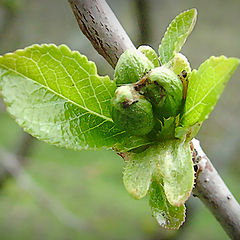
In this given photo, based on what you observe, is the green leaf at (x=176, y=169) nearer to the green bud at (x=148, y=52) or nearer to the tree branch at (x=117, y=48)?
the tree branch at (x=117, y=48)

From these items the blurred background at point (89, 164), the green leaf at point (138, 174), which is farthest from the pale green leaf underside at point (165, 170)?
the blurred background at point (89, 164)

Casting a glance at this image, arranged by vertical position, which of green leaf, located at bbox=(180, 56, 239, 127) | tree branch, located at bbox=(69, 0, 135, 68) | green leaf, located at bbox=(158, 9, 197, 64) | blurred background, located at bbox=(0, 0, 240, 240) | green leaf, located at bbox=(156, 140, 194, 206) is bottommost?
blurred background, located at bbox=(0, 0, 240, 240)

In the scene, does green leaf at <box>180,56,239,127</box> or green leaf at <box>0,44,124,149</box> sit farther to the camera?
green leaf at <box>0,44,124,149</box>

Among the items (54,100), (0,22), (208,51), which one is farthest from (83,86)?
(208,51)

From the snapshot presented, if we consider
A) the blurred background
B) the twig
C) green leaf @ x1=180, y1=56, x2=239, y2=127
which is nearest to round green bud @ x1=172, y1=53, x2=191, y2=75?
green leaf @ x1=180, y1=56, x2=239, y2=127

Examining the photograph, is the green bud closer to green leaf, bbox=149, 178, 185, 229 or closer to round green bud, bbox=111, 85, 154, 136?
round green bud, bbox=111, 85, 154, 136

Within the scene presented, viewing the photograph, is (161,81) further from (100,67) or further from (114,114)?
(100,67)

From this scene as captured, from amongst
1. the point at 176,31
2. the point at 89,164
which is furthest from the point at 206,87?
the point at 89,164
